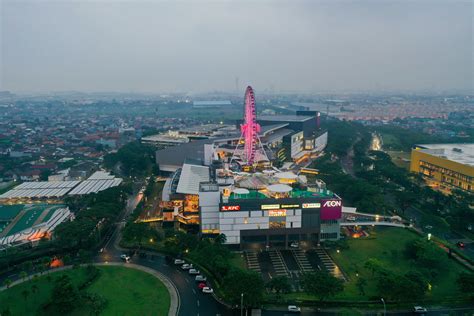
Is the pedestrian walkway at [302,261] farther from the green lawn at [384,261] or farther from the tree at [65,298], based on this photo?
the tree at [65,298]

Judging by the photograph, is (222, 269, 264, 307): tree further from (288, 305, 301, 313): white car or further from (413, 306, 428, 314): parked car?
(413, 306, 428, 314): parked car

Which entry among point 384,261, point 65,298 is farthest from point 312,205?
point 65,298

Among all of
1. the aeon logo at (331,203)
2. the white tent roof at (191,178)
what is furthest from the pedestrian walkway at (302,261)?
the white tent roof at (191,178)

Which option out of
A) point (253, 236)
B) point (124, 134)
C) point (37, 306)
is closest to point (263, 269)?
point (253, 236)

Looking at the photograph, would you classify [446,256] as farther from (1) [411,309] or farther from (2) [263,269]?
(2) [263,269]

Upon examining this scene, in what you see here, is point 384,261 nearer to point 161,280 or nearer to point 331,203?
point 331,203

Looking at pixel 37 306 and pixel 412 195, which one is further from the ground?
pixel 412 195

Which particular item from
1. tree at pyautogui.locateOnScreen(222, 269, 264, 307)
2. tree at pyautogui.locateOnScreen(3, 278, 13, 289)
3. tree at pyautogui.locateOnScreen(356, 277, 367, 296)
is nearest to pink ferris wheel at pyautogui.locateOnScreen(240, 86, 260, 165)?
tree at pyautogui.locateOnScreen(356, 277, 367, 296)
